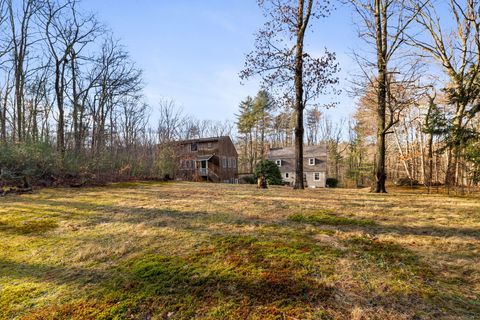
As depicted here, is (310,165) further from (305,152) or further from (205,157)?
(205,157)

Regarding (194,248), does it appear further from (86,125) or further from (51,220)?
(86,125)

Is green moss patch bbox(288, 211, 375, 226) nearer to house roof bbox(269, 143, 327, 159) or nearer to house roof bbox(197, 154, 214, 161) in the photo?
house roof bbox(197, 154, 214, 161)

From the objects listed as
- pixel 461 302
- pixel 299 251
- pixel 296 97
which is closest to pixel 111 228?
pixel 299 251

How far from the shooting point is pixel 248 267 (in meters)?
2.13

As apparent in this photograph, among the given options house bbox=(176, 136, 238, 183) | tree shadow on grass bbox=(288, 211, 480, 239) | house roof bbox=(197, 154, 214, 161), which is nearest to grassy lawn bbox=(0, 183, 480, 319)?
tree shadow on grass bbox=(288, 211, 480, 239)

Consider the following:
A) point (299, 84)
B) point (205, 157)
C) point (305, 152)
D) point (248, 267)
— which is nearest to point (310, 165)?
point (305, 152)

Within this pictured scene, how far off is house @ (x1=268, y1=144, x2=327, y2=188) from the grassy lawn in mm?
25207

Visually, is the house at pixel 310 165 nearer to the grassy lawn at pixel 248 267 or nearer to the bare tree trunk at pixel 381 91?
the bare tree trunk at pixel 381 91

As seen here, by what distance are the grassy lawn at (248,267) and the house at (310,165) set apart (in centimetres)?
2521

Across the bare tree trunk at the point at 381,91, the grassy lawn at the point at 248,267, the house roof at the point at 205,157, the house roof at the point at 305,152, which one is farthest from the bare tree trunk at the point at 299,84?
the house roof at the point at 305,152

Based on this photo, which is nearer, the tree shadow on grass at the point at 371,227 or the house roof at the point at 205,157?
the tree shadow on grass at the point at 371,227

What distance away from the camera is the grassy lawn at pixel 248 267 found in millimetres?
1642

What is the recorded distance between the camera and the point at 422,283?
1800 mm

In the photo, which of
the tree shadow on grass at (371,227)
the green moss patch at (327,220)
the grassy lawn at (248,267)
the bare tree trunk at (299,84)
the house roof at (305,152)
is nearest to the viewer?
the grassy lawn at (248,267)
